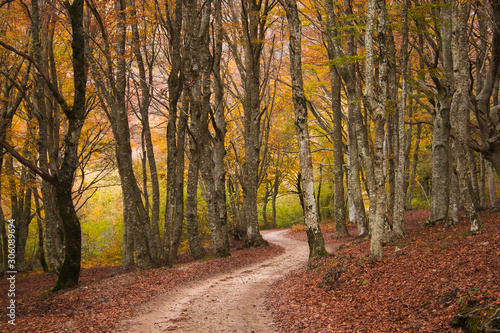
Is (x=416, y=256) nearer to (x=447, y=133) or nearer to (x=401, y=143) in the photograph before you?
(x=401, y=143)

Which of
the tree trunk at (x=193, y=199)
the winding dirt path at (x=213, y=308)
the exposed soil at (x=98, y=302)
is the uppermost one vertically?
the tree trunk at (x=193, y=199)

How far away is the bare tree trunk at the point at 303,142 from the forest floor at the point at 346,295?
71 cm

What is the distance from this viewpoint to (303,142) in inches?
373

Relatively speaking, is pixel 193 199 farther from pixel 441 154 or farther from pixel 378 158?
pixel 441 154

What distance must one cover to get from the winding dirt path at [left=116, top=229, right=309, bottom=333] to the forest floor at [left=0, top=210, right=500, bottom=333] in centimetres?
6

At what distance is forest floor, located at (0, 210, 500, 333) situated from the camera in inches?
185

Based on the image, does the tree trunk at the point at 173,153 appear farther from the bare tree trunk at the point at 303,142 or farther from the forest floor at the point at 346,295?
the bare tree trunk at the point at 303,142

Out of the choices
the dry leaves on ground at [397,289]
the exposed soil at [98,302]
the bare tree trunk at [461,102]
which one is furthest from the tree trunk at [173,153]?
the bare tree trunk at [461,102]

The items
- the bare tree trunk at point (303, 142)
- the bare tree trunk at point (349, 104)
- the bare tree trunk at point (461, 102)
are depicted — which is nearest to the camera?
the bare tree trunk at point (461, 102)

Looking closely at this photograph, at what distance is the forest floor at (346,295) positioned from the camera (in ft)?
15.4

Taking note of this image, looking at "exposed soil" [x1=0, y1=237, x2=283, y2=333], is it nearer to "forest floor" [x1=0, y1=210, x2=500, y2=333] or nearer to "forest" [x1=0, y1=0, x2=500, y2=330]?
"forest floor" [x1=0, y1=210, x2=500, y2=333]

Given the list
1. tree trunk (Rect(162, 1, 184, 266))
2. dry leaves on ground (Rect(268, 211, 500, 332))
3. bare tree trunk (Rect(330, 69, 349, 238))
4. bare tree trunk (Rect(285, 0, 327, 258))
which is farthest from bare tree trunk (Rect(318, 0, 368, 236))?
tree trunk (Rect(162, 1, 184, 266))

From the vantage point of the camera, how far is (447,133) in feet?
39.2

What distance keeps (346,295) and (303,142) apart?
4.37 m
